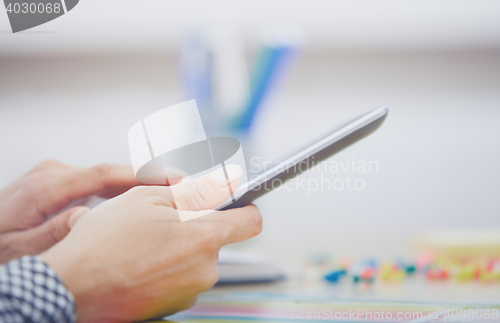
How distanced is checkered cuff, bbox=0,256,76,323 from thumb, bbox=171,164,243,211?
112mm

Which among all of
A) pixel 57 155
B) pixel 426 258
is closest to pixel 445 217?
pixel 426 258

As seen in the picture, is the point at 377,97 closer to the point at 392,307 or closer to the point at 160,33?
the point at 160,33

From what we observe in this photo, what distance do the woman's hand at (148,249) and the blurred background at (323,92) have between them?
0.71 metres

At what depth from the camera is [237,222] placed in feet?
1.06

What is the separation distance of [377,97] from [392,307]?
950 millimetres

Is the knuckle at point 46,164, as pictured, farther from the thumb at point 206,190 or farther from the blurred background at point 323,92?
the blurred background at point 323,92

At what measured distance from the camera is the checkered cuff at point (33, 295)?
0.21 metres

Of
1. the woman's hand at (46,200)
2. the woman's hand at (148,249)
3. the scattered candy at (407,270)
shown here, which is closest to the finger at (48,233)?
the woman's hand at (46,200)

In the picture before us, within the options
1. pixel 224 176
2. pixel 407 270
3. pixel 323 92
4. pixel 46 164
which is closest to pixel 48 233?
pixel 46 164

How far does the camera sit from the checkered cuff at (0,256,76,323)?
0.21 meters

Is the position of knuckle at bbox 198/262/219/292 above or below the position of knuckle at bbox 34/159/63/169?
below

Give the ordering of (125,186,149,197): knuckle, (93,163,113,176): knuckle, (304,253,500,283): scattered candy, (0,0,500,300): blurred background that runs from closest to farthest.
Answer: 1. (125,186,149,197): knuckle
2. (93,163,113,176): knuckle
3. (304,253,500,283): scattered candy
4. (0,0,500,300): blurred background

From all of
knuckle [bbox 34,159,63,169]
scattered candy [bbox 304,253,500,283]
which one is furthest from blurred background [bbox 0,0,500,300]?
knuckle [bbox 34,159,63,169]

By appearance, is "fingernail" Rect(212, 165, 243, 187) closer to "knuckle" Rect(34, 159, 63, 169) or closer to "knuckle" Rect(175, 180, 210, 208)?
"knuckle" Rect(175, 180, 210, 208)
